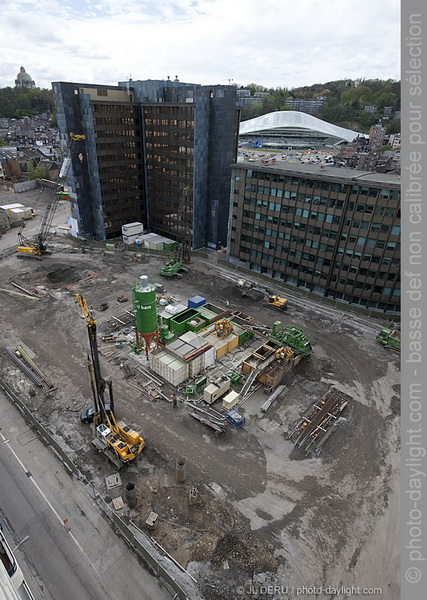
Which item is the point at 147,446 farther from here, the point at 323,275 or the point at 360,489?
the point at 323,275

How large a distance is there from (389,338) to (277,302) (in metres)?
17.7

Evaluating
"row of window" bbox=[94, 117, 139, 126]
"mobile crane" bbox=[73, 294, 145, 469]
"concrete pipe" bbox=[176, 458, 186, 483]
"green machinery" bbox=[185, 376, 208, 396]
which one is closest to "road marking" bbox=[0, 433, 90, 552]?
"mobile crane" bbox=[73, 294, 145, 469]

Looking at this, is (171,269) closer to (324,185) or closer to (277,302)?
(277,302)

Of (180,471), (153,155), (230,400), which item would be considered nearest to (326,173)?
(230,400)

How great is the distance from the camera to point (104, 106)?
2805 inches

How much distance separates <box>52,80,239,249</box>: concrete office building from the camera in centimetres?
6925

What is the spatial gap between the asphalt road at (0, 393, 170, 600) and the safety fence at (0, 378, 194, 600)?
1.65 feet

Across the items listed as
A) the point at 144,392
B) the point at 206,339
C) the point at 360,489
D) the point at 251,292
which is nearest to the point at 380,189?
the point at 251,292

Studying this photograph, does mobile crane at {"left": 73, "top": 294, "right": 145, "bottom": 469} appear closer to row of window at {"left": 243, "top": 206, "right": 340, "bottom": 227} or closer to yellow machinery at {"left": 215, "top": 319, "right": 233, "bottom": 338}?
yellow machinery at {"left": 215, "top": 319, "right": 233, "bottom": 338}

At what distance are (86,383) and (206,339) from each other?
1619 cm

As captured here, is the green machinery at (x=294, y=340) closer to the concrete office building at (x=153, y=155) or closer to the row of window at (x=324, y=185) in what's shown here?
the row of window at (x=324, y=185)

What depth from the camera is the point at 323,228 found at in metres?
57.0

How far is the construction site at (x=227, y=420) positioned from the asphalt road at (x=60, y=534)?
200cm

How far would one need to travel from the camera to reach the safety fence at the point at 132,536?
22859mm
